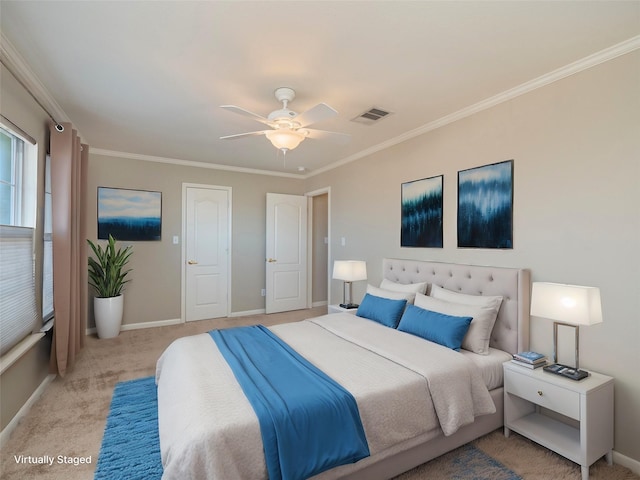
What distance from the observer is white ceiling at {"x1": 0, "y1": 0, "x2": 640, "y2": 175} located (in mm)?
1740

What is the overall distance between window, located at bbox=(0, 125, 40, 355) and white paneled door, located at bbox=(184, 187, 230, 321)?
238cm

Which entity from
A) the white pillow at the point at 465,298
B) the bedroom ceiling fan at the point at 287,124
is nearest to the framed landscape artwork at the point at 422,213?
the white pillow at the point at 465,298

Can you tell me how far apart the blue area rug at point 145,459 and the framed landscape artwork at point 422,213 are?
1.86m

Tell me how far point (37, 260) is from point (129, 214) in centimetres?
200

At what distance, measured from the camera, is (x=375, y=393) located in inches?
69.9

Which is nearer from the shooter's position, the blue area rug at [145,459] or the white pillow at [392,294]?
the blue area rug at [145,459]

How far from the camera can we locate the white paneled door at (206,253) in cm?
509

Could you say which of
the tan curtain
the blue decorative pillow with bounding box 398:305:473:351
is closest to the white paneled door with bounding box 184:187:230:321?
the tan curtain

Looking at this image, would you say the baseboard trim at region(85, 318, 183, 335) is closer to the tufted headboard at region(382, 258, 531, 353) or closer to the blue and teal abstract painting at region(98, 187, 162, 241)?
→ the blue and teal abstract painting at region(98, 187, 162, 241)

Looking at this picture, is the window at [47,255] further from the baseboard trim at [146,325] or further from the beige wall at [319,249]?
the beige wall at [319,249]

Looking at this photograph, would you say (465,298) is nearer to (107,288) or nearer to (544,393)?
(544,393)

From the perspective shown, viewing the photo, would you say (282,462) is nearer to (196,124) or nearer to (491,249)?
(491,249)

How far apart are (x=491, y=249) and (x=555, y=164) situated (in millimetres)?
796

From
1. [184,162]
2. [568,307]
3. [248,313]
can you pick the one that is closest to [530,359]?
[568,307]
